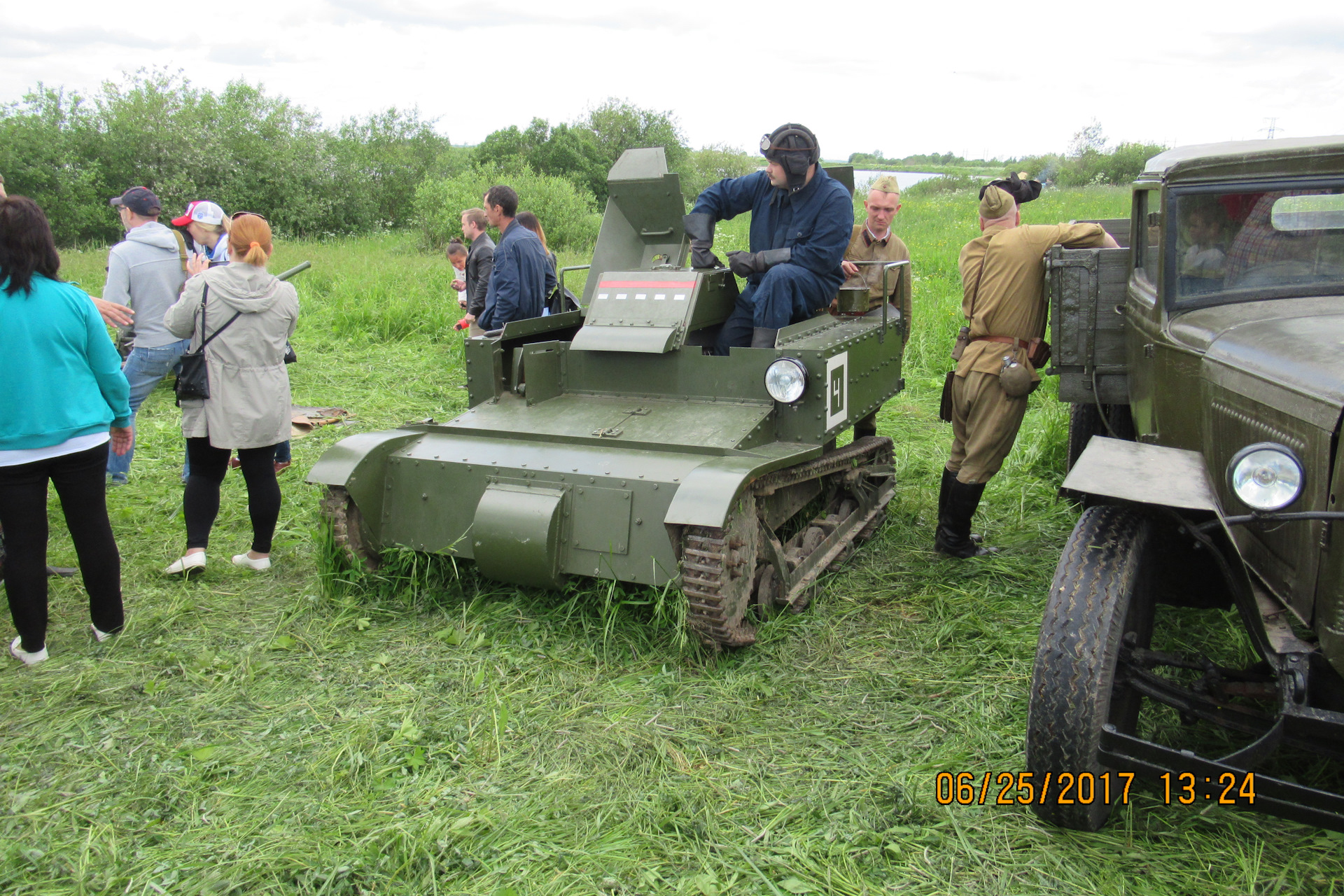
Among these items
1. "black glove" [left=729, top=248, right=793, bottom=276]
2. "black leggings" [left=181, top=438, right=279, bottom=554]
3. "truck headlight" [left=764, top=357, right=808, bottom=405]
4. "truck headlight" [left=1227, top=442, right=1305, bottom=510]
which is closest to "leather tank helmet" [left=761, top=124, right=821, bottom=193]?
"black glove" [left=729, top=248, right=793, bottom=276]

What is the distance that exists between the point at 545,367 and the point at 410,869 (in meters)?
2.93

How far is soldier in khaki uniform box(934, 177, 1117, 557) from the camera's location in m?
4.99

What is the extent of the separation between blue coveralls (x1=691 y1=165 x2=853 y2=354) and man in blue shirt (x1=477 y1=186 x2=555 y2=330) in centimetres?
132

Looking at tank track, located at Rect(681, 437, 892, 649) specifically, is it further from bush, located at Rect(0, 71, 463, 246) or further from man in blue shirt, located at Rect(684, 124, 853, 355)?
bush, located at Rect(0, 71, 463, 246)

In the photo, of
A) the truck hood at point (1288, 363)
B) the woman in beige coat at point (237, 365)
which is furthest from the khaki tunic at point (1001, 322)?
the woman in beige coat at point (237, 365)

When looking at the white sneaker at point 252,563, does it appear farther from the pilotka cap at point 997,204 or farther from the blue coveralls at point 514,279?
the pilotka cap at point 997,204

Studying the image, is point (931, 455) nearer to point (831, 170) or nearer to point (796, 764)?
point (831, 170)

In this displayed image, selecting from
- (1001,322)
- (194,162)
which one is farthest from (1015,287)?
(194,162)

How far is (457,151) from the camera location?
1832 inches

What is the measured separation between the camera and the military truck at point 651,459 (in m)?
4.17

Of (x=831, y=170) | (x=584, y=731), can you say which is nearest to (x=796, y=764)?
(x=584, y=731)

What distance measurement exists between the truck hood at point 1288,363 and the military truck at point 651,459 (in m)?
1.76

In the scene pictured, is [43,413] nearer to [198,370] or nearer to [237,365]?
[198,370]

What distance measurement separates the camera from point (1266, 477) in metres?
2.46
